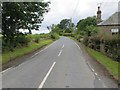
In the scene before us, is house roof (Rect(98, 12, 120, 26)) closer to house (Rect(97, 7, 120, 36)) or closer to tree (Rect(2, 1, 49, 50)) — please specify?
house (Rect(97, 7, 120, 36))

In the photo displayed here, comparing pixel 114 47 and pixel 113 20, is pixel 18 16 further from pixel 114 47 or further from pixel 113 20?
pixel 113 20

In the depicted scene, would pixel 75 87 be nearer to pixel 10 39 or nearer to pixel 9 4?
pixel 9 4

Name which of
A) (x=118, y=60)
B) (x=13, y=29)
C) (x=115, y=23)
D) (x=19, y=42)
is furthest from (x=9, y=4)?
(x=115, y=23)

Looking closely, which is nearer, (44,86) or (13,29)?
(44,86)

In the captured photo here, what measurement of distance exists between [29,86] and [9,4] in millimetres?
11758

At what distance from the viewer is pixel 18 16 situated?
19.5 meters

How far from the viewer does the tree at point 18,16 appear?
17.5 m

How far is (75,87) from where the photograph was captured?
284 inches

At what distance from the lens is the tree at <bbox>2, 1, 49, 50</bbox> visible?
17484 mm

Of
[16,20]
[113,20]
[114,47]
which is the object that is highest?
[113,20]

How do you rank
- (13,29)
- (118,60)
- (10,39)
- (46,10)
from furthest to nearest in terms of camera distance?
(46,10) < (10,39) < (13,29) < (118,60)

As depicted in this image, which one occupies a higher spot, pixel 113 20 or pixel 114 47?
pixel 113 20

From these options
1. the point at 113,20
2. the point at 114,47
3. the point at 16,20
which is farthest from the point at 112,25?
the point at 16,20

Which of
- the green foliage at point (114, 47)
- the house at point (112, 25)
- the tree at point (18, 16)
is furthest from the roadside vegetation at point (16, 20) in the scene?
the house at point (112, 25)
